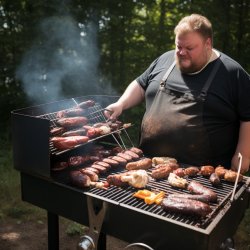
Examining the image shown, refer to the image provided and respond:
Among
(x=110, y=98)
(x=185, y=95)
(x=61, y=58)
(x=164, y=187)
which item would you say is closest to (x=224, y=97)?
(x=185, y=95)

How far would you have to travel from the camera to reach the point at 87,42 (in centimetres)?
876

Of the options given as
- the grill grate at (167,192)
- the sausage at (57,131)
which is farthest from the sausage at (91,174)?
the sausage at (57,131)

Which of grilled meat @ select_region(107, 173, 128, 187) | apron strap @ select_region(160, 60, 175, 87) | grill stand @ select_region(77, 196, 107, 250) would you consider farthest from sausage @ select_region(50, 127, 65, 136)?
apron strap @ select_region(160, 60, 175, 87)

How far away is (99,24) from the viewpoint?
8602 mm

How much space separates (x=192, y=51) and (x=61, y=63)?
19.1ft

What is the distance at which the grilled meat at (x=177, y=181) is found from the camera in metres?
2.74

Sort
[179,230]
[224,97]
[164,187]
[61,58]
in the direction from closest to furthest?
[179,230] → [164,187] → [224,97] → [61,58]

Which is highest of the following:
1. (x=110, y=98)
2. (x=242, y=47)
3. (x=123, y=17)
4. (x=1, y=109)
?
(x=123, y=17)

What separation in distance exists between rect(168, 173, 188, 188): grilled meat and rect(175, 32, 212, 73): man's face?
1131mm

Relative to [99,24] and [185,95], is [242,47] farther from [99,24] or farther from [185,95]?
[185,95]

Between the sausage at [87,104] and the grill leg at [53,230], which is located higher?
the sausage at [87,104]

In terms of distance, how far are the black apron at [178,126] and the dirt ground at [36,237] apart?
5.62 ft

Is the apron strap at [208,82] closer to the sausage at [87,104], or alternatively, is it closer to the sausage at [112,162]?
the sausage at [112,162]

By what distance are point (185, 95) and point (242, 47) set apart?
6.20 meters
